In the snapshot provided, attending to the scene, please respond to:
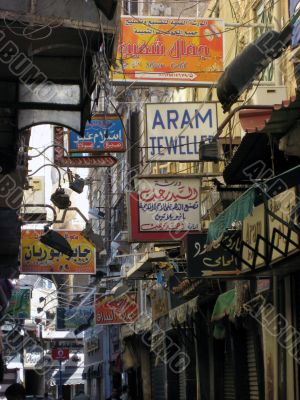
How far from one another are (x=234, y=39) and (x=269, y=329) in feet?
24.0

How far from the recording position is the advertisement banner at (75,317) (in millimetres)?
37281

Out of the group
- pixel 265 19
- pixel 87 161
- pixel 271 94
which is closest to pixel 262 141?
pixel 271 94

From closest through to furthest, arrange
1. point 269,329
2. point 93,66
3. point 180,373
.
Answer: point 93,66 → point 269,329 → point 180,373

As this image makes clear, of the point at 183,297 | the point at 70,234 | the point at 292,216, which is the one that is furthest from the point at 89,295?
the point at 292,216

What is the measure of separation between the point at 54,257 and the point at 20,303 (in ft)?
33.2

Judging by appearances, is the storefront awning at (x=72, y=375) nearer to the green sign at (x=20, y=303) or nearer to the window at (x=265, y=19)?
the green sign at (x=20, y=303)

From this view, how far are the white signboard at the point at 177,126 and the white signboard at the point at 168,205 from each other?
0.46 m

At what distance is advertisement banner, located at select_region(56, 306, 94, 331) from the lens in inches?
1468

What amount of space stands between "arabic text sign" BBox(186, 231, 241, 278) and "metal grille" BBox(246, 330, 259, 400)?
268 cm

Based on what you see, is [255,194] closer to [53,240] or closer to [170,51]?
[170,51]

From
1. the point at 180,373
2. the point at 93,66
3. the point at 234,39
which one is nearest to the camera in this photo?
the point at 93,66

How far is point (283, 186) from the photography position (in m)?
9.29

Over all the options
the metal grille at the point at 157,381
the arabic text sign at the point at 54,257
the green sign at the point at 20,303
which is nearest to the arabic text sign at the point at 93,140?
the arabic text sign at the point at 54,257

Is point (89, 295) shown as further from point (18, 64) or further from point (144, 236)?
point (18, 64)
